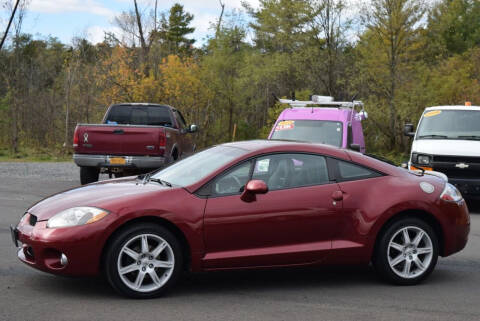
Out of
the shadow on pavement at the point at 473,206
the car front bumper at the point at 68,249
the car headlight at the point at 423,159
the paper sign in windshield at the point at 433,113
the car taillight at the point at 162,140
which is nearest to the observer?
the car front bumper at the point at 68,249

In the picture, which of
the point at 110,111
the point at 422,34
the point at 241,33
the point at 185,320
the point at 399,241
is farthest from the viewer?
the point at 241,33

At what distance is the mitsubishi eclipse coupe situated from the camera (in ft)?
19.0

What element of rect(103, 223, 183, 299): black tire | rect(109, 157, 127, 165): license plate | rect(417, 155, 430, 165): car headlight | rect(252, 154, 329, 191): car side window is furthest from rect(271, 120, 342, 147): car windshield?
rect(103, 223, 183, 299): black tire

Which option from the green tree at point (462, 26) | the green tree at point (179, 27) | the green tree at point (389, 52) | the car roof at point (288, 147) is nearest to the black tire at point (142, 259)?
the car roof at point (288, 147)

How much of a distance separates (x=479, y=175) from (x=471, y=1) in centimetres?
5391

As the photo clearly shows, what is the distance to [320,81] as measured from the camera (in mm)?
37156

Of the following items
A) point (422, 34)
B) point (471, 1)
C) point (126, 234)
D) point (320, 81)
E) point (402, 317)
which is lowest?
point (402, 317)

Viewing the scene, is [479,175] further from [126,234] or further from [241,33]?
[241,33]

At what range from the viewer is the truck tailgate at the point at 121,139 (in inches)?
579

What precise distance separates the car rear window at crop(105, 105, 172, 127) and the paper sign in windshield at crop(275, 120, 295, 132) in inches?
131

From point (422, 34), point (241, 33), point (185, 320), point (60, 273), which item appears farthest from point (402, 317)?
point (241, 33)

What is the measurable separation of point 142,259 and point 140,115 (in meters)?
11.9

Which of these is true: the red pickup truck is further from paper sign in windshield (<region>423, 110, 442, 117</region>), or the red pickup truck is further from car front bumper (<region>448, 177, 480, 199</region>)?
car front bumper (<region>448, 177, 480, 199</region>)

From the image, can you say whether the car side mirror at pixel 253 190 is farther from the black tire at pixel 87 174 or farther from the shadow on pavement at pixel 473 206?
the black tire at pixel 87 174
